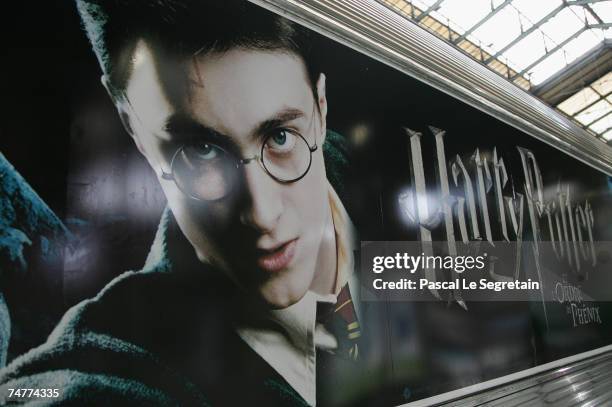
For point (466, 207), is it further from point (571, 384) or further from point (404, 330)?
point (571, 384)

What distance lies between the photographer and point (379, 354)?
7.23ft

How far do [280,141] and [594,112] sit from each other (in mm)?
14281

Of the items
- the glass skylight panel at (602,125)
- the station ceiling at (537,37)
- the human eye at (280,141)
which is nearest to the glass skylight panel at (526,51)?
the station ceiling at (537,37)

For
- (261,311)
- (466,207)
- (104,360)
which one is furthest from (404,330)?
(104,360)

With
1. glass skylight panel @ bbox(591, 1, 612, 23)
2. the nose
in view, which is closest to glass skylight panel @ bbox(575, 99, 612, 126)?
glass skylight panel @ bbox(591, 1, 612, 23)

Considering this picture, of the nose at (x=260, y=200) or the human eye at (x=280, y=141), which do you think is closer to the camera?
the nose at (x=260, y=200)

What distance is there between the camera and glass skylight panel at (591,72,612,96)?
10859 millimetres

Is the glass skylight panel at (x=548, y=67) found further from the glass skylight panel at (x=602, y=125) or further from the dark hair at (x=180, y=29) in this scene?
the dark hair at (x=180, y=29)

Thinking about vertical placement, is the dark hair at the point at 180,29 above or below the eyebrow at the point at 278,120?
above

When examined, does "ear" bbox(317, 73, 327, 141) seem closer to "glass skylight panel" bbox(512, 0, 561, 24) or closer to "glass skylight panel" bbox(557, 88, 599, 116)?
"glass skylight panel" bbox(512, 0, 561, 24)

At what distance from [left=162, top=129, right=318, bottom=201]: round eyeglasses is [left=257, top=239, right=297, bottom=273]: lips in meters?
0.32

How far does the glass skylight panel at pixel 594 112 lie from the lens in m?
12.3

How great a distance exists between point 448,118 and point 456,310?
1386 millimetres

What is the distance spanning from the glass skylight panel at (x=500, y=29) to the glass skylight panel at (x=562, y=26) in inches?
29.4
